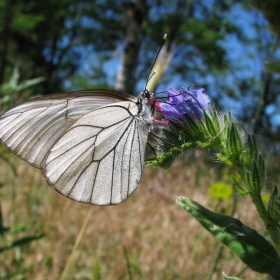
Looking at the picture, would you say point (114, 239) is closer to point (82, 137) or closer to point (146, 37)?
point (82, 137)

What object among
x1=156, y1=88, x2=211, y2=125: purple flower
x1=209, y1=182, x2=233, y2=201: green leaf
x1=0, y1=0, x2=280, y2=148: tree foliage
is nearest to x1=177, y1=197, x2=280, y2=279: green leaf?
x1=156, y1=88, x2=211, y2=125: purple flower

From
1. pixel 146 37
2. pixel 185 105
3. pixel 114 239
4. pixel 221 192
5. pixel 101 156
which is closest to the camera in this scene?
pixel 185 105

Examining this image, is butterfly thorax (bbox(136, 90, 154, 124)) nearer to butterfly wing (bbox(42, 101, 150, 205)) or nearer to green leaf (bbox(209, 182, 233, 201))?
butterfly wing (bbox(42, 101, 150, 205))

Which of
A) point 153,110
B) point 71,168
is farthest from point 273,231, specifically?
point 71,168

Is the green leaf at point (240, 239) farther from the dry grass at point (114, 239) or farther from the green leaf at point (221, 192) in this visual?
the green leaf at point (221, 192)

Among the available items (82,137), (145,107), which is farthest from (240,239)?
(82,137)

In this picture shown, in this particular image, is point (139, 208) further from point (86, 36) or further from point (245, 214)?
point (86, 36)

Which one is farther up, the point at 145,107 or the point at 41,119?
the point at 145,107
